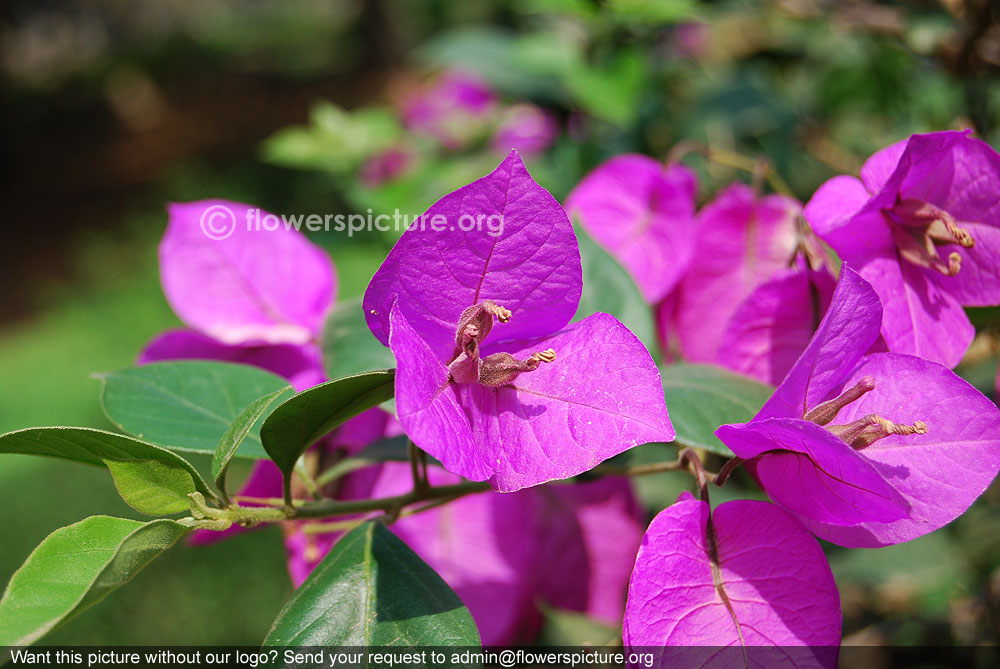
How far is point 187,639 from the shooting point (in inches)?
70.2

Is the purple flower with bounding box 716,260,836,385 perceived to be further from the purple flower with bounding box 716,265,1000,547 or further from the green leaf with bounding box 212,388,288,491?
the green leaf with bounding box 212,388,288,491

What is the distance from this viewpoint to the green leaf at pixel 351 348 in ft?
1.53

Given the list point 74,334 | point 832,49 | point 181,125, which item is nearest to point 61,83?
point 181,125

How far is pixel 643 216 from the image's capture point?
2.12 ft

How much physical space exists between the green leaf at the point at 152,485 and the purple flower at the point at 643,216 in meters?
0.36

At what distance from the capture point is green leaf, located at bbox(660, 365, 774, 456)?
393 millimetres

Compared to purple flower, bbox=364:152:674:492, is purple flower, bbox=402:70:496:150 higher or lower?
higher

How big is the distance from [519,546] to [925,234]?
0.37 metres

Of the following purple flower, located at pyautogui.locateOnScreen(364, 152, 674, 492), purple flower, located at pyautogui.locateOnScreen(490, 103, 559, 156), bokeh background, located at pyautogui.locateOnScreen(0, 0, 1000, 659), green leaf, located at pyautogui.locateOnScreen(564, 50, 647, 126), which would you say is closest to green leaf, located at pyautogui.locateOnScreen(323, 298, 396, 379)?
purple flower, located at pyautogui.locateOnScreen(364, 152, 674, 492)

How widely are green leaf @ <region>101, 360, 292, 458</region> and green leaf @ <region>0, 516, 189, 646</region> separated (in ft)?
0.31

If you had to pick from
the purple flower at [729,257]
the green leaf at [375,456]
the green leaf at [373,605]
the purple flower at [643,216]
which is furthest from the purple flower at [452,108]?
the green leaf at [373,605]

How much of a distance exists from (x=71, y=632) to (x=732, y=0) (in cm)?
204

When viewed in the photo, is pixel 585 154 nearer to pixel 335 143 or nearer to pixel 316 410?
pixel 335 143

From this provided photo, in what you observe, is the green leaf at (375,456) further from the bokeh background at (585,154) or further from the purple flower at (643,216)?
the bokeh background at (585,154)
